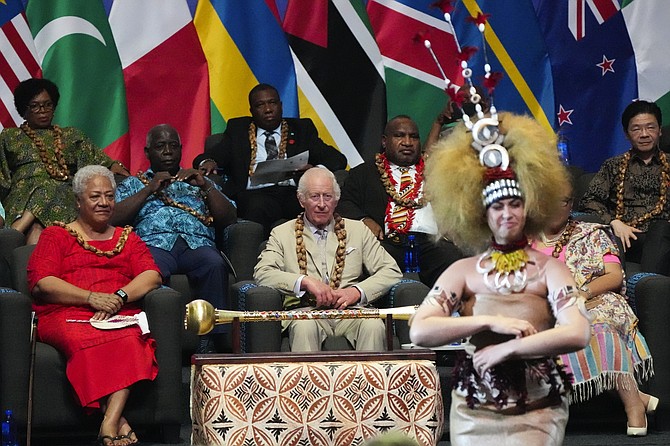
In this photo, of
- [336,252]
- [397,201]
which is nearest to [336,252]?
[336,252]

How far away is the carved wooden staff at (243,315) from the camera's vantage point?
15.3 ft

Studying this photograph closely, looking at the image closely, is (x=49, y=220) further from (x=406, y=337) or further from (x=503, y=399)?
(x=503, y=399)

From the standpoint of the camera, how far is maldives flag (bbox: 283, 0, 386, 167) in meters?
7.83

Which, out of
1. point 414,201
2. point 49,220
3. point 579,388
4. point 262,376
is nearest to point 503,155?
point 262,376

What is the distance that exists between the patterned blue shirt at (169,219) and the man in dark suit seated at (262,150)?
0.27m

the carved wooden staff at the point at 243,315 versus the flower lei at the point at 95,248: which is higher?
the flower lei at the point at 95,248

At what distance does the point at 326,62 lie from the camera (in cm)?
785

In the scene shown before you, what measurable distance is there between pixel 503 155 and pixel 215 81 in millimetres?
4571

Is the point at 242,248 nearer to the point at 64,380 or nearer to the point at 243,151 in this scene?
the point at 243,151

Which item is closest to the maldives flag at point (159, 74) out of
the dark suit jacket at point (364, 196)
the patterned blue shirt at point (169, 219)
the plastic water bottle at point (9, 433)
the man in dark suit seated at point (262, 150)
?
the man in dark suit seated at point (262, 150)

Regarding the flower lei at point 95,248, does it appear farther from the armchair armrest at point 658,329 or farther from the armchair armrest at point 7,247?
the armchair armrest at point 658,329

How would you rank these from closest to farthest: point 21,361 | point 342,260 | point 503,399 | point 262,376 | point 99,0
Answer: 1. point 503,399
2. point 262,376
3. point 21,361
4. point 342,260
5. point 99,0

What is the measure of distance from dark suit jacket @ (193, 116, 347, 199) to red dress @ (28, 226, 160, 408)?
109 cm

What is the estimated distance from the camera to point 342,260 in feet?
20.2
